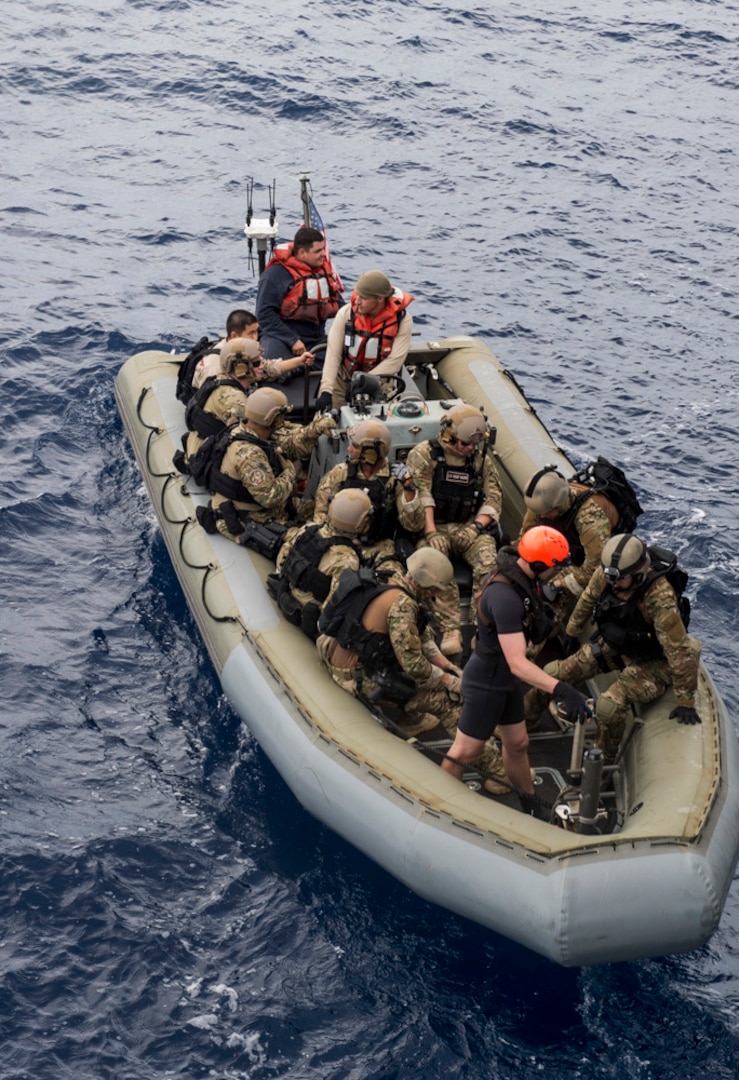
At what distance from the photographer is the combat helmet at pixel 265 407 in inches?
394

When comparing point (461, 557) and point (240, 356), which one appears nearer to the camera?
point (461, 557)

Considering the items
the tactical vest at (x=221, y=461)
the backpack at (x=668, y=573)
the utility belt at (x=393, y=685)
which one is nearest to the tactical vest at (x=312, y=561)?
the utility belt at (x=393, y=685)

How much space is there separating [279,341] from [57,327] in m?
5.13

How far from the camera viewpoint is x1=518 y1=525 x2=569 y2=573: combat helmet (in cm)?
767

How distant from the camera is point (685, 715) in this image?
8500mm

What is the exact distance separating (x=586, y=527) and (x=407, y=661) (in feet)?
5.65

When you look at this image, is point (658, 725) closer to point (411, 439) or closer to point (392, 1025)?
point (392, 1025)

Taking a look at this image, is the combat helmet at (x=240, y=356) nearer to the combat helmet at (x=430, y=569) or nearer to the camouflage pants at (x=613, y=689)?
the combat helmet at (x=430, y=569)

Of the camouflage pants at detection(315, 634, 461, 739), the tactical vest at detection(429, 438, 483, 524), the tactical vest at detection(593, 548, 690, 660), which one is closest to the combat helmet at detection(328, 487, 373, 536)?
the camouflage pants at detection(315, 634, 461, 739)

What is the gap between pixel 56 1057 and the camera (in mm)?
7555

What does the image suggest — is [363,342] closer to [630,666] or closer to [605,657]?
[605,657]

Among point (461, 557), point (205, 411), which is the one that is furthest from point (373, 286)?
point (461, 557)

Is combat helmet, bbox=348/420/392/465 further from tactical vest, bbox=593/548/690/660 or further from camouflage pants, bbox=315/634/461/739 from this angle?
tactical vest, bbox=593/548/690/660

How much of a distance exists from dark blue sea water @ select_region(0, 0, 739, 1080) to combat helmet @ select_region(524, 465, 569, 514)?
252cm
